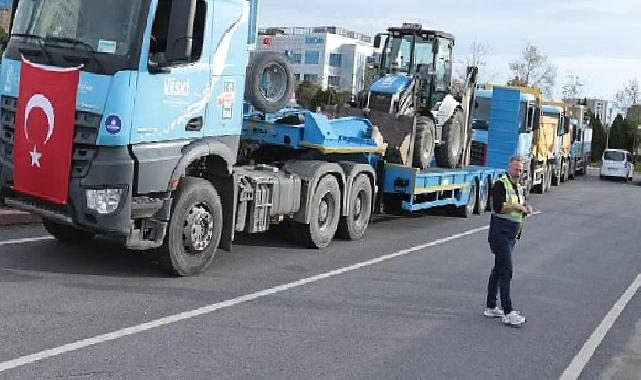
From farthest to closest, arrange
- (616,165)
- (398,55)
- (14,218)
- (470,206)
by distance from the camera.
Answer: (616,165) < (470,206) < (398,55) < (14,218)

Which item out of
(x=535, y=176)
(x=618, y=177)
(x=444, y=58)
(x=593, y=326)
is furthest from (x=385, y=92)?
(x=618, y=177)

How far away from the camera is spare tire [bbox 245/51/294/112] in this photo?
10.3 metres

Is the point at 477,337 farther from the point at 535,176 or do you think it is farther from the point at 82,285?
the point at 535,176

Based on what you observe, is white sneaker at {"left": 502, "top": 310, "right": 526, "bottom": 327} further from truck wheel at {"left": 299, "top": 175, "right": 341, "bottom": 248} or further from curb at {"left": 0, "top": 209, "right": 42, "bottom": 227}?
curb at {"left": 0, "top": 209, "right": 42, "bottom": 227}

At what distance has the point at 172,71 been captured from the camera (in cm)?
812

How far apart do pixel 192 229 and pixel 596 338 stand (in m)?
4.34

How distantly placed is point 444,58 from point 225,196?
931 cm

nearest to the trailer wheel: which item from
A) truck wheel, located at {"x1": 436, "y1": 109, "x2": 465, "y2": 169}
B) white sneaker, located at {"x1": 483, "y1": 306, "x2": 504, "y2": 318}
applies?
truck wheel, located at {"x1": 436, "y1": 109, "x2": 465, "y2": 169}

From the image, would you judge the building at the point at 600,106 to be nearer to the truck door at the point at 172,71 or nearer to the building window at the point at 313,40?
the building window at the point at 313,40

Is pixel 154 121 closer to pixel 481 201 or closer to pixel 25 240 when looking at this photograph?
pixel 25 240

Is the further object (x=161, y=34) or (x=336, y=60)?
(x=336, y=60)

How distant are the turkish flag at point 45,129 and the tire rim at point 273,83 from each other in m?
3.30

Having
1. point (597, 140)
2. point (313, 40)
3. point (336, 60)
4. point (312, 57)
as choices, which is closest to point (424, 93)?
point (597, 140)

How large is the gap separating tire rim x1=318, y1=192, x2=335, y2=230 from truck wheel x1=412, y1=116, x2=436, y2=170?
11.9ft
